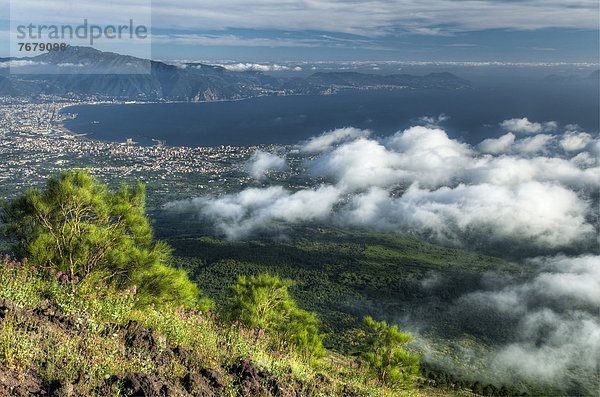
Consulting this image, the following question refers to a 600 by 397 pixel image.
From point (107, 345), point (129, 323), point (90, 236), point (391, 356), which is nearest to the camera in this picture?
point (107, 345)

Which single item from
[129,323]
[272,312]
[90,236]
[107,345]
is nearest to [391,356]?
[272,312]

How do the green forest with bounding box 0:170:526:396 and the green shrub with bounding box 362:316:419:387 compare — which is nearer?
the green forest with bounding box 0:170:526:396

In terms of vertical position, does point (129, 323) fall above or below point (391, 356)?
above

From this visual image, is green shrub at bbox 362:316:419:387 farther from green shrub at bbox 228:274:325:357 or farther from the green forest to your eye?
green shrub at bbox 228:274:325:357

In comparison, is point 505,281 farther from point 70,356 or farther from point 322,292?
point 70,356

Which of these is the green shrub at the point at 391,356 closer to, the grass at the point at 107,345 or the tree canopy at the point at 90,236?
the tree canopy at the point at 90,236

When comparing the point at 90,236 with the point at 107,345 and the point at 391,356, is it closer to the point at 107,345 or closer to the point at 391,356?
the point at 107,345

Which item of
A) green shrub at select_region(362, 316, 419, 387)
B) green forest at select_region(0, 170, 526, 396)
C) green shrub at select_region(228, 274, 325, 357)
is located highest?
green forest at select_region(0, 170, 526, 396)

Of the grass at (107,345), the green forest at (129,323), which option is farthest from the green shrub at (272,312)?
the grass at (107,345)

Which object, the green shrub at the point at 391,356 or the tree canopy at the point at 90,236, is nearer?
the tree canopy at the point at 90,236

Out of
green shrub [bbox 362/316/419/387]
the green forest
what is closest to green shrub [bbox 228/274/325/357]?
the green forest

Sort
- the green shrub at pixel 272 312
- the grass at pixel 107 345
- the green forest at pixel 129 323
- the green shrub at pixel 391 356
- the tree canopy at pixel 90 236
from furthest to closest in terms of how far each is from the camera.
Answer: the green shrub at pixel 391 356, the green shrub at pixel 272 312, the tree canopy at pixel 90 236, the green forest at pixel 129 323, the grass at pixel 107 345

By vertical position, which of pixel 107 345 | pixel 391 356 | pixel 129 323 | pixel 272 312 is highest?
pixel 107 345
